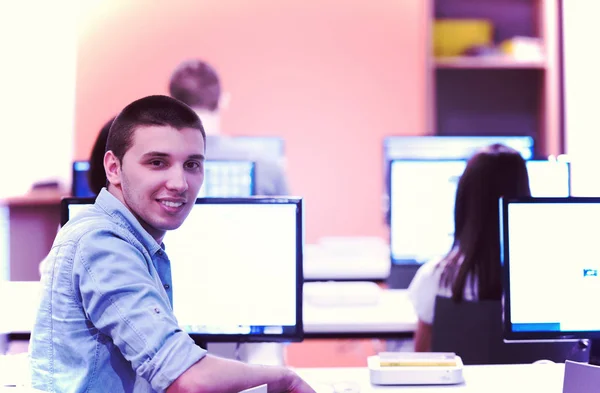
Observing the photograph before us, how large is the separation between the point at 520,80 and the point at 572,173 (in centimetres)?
280

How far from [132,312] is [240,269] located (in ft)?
2.30

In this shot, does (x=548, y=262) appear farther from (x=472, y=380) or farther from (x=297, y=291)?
(x=297, y=291)

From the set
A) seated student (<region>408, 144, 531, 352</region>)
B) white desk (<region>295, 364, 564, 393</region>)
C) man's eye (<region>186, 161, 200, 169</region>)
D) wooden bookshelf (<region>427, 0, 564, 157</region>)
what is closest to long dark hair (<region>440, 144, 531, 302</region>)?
seated student (<region>408, 144, 531, 352</region>)

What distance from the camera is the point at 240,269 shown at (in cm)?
195

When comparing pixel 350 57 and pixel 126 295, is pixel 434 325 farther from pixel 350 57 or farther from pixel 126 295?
pixel 350 57

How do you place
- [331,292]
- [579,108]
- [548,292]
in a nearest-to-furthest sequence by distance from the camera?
[548,292] → [331,292] → [579,108]

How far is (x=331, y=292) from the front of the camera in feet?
9.15

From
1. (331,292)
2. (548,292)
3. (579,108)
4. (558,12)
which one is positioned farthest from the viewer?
(558,12)

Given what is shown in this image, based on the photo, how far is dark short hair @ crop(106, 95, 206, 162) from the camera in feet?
4.69

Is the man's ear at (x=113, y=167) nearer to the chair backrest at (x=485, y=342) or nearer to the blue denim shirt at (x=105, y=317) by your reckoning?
the blue denim shirt at (x=105, y=317)

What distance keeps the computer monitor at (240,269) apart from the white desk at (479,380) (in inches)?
5.1

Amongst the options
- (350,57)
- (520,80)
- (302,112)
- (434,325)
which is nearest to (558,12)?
(520,80)

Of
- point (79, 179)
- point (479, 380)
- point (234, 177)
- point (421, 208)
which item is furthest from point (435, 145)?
point (479, 380)

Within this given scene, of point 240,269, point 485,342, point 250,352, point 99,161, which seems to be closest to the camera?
point 240,269
